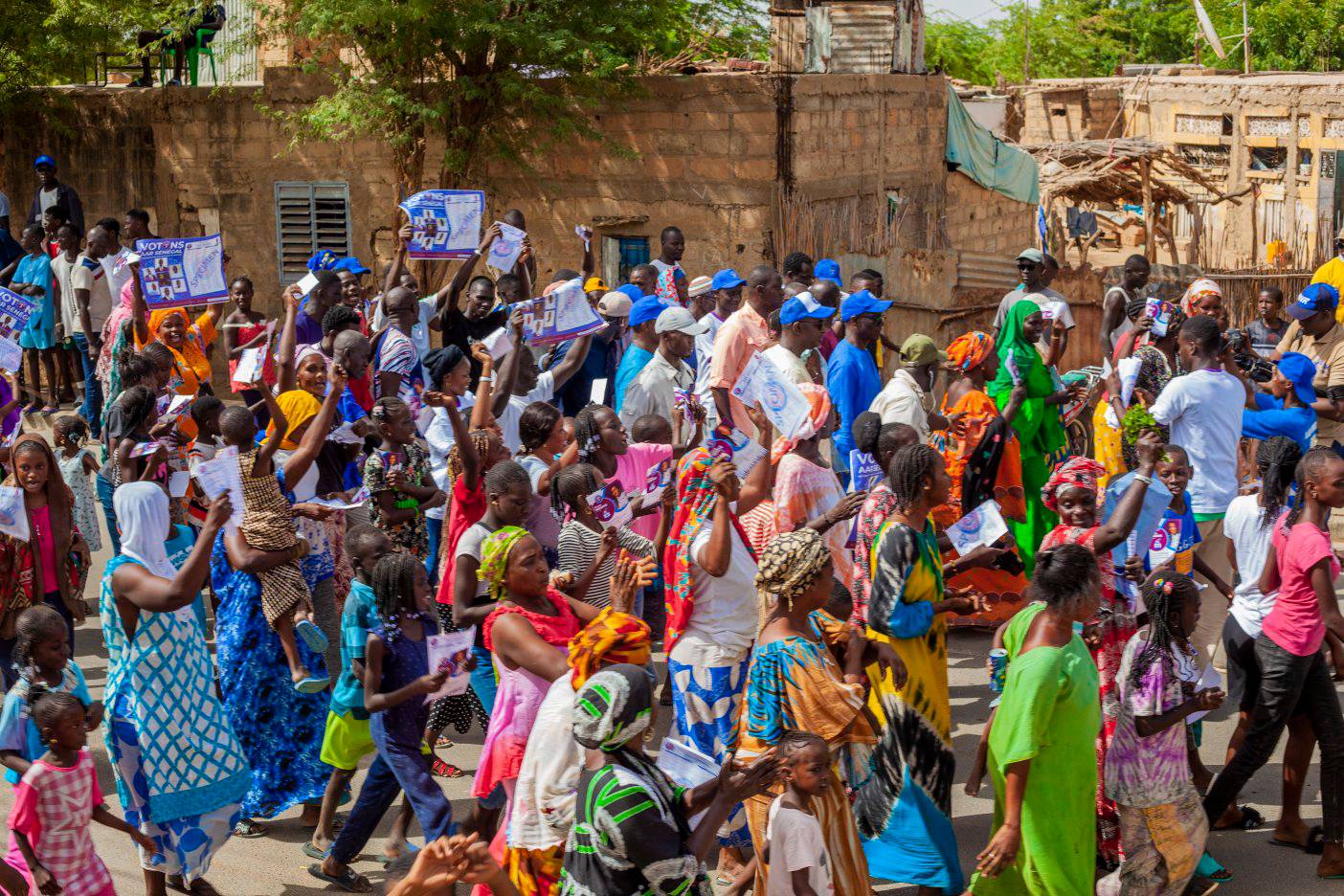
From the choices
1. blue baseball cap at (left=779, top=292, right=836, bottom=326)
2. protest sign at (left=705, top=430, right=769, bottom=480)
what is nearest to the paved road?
protest sign at (left=705, top=430, right=769, bottom=480)

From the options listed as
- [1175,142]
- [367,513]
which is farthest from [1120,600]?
[1175,142]

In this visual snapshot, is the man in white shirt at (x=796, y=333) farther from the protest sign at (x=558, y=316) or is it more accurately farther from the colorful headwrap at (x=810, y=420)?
the protest sign at (x=558, y=316)

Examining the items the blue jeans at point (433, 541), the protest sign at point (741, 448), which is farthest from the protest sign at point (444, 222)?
the protest sign at point (741, 448)

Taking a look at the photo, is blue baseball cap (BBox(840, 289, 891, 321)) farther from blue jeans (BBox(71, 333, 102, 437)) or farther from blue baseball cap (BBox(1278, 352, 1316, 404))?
blue jeans (BBox(71, 333, 102, 437))

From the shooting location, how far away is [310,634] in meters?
6.89

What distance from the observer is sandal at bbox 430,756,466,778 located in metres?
7.43

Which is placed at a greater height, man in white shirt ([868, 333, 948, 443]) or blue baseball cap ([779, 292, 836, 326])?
blue baseball cap ([779, 292, 836, 326])

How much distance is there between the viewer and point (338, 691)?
6.37m

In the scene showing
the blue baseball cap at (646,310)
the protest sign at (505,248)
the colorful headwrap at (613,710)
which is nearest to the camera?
the colorful headwrap at (613,710)

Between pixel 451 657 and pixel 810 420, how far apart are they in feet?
8.64

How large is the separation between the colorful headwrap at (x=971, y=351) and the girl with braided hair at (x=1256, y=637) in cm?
233

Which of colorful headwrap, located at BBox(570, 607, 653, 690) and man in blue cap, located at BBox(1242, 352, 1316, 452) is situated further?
man in blue cap, located at BBox(1242, 352, 1316, 452)

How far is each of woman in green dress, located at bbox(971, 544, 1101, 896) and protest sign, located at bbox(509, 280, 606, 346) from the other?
4.53 meters

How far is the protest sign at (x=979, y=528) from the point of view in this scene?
6516 mm
